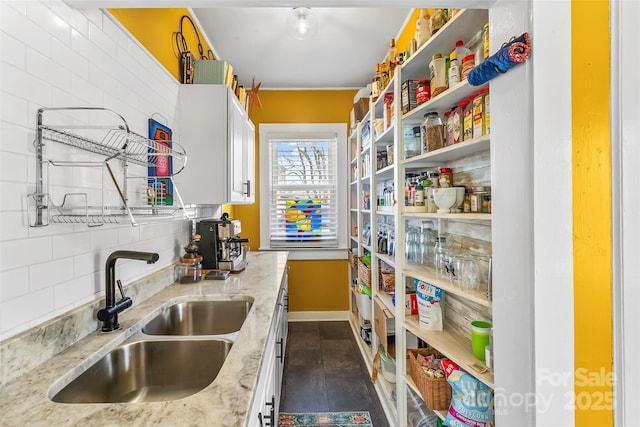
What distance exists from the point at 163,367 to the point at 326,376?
173cm

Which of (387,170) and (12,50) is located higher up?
(12,50)

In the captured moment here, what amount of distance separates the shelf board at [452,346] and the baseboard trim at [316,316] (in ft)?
7.11

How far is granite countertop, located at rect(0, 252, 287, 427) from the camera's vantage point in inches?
27.5

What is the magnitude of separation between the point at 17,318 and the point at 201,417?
666 millimetres

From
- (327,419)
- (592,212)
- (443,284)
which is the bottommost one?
(327,419)

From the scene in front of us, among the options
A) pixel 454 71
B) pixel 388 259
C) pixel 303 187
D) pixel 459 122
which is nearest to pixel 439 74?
pixel 454 71

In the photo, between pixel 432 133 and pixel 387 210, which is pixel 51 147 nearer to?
pixel 432 133

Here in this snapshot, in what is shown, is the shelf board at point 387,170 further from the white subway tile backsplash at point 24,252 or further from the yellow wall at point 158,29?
the white subway tile backsplash at point 24,252

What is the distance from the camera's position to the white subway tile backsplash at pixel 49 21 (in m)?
0.96

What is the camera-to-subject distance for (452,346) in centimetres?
146

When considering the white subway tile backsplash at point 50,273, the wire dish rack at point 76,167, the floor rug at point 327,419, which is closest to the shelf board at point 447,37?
the wire dish rack at point 76,167

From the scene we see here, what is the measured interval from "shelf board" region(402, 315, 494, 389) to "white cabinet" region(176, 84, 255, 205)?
145 cm

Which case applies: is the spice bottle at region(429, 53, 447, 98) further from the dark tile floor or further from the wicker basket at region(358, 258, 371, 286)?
the dark tile floor

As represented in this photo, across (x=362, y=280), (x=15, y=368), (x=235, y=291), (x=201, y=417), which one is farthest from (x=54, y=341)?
(x=362, y=280)
